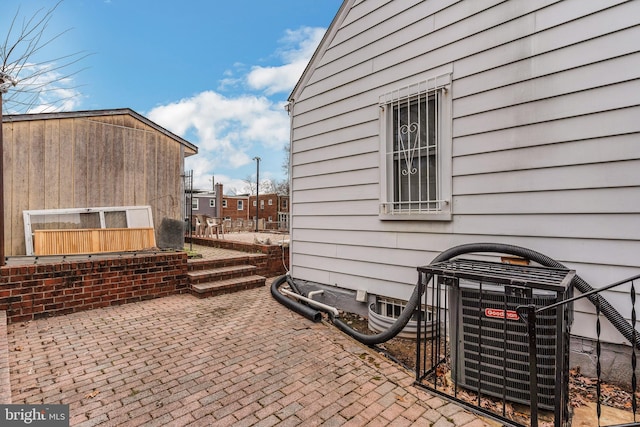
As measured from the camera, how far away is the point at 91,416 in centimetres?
208

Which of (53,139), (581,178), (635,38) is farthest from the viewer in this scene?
(53,139)

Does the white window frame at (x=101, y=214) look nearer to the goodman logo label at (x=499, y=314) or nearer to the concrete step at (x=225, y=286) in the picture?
the concrete step at (x=225, y=286)

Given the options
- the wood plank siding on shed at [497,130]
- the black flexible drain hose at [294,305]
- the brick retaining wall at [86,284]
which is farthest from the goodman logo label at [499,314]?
the brick retaining wall at [86,284]

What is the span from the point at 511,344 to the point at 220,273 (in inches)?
189

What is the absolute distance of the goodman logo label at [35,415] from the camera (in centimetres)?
200

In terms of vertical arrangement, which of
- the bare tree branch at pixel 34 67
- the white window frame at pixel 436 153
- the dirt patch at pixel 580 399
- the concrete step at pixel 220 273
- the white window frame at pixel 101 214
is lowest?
the dirt patch at pixel 580 399

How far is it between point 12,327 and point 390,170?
4.97 m

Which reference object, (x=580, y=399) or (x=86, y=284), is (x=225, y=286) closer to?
(x=86, y=284)

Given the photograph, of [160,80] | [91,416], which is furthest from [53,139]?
[91,416]

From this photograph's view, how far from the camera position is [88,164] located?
6.44m

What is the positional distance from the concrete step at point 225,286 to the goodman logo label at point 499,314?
169 inches

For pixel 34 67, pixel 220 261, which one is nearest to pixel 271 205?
pixel 220 261

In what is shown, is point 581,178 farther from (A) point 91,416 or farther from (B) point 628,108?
(A) point 91,416

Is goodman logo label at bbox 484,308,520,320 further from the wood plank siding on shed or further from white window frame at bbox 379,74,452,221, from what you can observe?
white window frame at bbox 379,74,452,221
